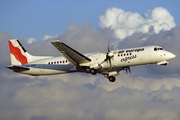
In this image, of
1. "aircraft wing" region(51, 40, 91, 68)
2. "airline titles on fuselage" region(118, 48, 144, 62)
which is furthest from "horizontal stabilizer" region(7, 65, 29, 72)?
"airline titles on fuselage" region(118, 48, 144, 62)

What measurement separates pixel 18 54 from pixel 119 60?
16.0 metres

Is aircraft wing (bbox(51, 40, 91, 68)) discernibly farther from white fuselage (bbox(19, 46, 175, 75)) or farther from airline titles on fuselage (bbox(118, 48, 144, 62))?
airline titles on fuselage (bbox(118, 48, 144, 62))

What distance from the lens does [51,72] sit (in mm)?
47219

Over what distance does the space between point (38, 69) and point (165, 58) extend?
17.4 m

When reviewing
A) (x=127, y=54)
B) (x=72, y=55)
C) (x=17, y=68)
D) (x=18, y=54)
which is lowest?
(x=17, y=68)

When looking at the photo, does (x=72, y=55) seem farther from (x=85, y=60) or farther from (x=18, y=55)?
(x=18, y=55)

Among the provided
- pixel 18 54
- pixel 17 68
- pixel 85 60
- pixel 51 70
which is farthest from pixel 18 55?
pixel 85 60

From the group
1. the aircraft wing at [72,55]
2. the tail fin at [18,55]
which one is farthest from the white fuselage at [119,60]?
the tail fin at [18,55]

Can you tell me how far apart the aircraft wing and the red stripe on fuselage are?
8507 mm

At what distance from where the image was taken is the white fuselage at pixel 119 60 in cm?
4247

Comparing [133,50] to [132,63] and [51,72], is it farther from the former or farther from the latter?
[51,72]

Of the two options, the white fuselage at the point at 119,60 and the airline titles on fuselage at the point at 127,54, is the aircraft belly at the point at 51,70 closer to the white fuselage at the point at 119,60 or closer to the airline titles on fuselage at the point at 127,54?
the white fuselage at the point at 119,60

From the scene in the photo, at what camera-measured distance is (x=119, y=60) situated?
43.2 m

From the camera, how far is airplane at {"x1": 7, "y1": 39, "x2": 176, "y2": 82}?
42531 millimetres
